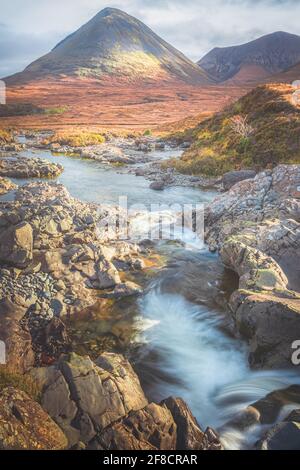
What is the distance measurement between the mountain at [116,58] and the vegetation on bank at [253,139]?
345 feet

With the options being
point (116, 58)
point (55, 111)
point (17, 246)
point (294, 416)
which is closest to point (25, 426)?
point (294, 416)

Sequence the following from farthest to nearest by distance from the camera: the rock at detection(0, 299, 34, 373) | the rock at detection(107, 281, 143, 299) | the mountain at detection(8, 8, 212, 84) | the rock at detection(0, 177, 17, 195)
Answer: the mountain at detection(8, 8, 212, 84) → the rock at detection(0, 177, 17, 195) → the rock at detection(107, 281, 143, 299) → the rock at detection(0, 299, 34, 373)

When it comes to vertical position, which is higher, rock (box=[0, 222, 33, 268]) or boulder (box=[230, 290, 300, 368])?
rock (box=[0, 222, 33, 268])

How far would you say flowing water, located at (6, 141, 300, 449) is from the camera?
289 inches

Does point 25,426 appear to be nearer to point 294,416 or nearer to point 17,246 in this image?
point 294,416

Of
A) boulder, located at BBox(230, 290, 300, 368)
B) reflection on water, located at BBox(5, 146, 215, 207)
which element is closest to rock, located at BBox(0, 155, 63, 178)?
reflection on water, located at BBox(5, 146, 215, 207)

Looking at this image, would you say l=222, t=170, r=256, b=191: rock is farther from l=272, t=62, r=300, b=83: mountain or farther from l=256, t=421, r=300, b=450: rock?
Result: l=272, t=62, r=300, b=83: mountain

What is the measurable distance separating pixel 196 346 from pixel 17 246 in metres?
5.94

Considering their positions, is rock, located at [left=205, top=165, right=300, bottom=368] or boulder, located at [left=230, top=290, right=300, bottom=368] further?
rock, located at [left=205, top=165, right=300, bottom=368]

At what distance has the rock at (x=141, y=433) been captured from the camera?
5.46 m

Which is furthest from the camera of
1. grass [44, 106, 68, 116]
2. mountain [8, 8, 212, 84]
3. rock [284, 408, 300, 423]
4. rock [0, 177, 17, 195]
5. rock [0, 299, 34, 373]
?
mountain [8, 8, 212, 84]

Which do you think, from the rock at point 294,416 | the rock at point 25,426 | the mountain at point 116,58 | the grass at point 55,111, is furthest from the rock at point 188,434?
the mountain at point 116,58

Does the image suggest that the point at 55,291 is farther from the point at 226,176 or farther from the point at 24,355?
the point at 226,176

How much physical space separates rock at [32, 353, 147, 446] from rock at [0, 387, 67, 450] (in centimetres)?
24
